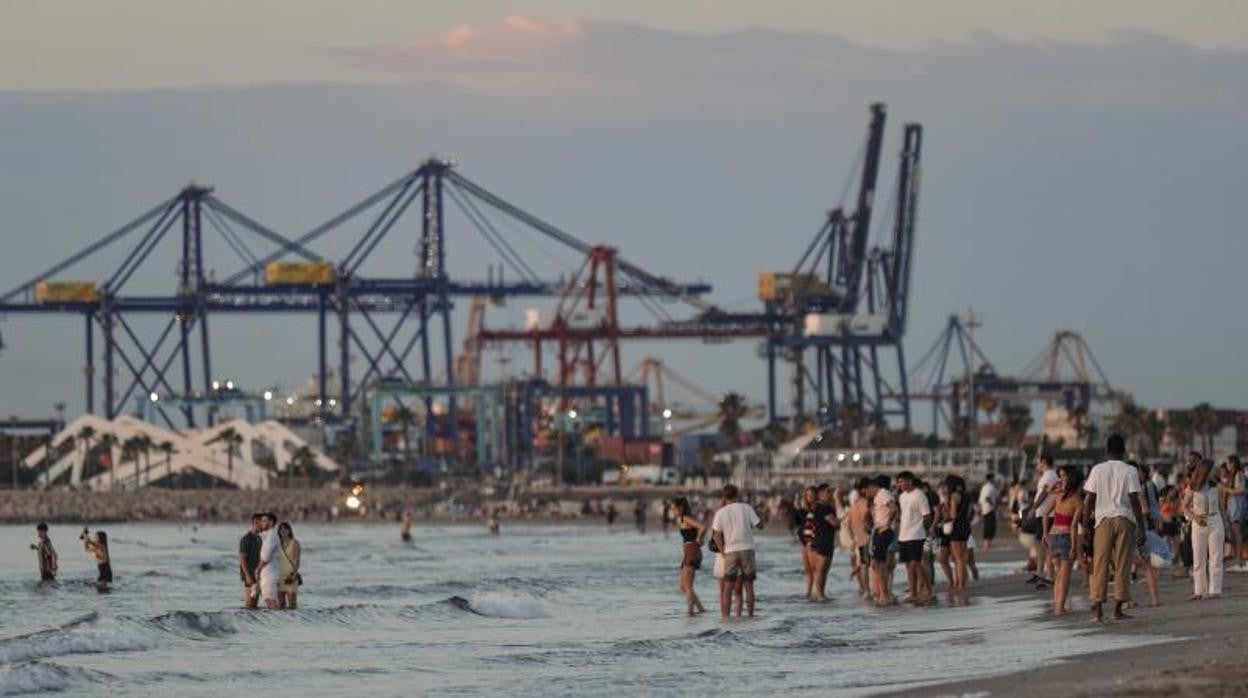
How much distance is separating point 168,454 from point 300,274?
20466mm

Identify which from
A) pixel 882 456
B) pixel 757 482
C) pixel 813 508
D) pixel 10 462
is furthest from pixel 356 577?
pixel 10 462

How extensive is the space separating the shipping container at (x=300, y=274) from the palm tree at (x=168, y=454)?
17426 mm

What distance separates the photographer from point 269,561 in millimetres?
25547

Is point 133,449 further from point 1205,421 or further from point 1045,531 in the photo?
point 1045,531

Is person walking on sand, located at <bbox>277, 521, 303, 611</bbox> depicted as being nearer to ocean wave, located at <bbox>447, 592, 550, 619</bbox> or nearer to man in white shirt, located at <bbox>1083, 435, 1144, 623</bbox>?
ocean wave, located at <bbox>447, 592, 550, 619</bbox>

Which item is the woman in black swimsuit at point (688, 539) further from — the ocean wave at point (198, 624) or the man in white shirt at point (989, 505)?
the man in white shirt at point (989, 505)

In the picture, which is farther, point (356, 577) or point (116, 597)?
point (356, 577)

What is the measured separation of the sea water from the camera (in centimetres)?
1788

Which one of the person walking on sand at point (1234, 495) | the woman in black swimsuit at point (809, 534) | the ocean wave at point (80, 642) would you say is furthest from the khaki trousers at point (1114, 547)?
the ocean wave at point (80, 642)

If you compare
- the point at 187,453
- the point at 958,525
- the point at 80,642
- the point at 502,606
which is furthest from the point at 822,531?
the point at 187,453

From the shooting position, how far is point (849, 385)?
148 meters

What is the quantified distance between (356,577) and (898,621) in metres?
21.0

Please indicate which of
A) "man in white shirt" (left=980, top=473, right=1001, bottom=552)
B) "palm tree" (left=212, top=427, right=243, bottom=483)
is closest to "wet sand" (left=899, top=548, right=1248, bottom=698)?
"man in white shirt" (left=980, top=473, right=1001, bottom=552)

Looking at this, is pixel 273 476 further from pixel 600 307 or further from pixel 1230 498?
pixel 1230 498
